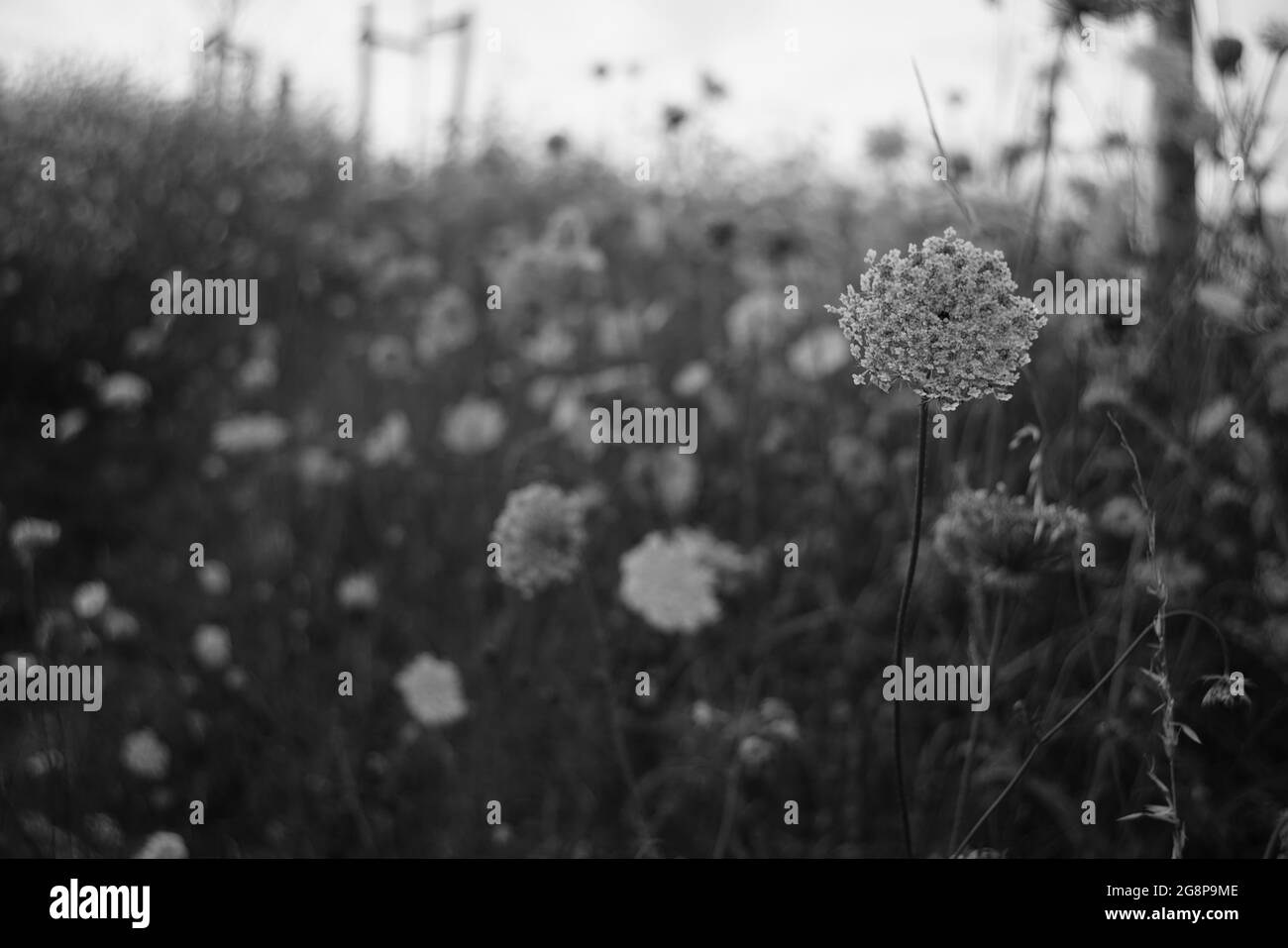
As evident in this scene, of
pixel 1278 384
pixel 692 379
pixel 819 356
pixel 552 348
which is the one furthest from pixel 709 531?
pixel 1278 384

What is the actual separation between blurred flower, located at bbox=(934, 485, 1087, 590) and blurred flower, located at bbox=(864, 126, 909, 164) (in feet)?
4.32

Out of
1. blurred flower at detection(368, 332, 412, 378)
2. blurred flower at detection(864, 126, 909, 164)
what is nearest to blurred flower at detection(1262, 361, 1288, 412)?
blurred flower at detection(864, 126, 909, 164)

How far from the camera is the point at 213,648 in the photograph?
158cm

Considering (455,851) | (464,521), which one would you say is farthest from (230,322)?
(455,851)

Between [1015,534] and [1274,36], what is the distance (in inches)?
35.0

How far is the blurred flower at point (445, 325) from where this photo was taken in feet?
7.47

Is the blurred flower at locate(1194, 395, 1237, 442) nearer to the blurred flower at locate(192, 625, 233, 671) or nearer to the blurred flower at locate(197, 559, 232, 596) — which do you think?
the blurred flower at locate(192, 625, 233, 671)

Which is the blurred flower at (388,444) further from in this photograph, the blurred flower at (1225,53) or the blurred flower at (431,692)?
the blurred flower at (1225,53)

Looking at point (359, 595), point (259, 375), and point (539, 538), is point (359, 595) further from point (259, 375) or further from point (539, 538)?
point (259, 375)

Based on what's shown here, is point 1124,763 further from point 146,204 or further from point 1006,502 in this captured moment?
point 146,204

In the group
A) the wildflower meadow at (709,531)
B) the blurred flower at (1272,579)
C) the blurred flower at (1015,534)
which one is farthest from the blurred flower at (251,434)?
the blurred flower at (1272,579)

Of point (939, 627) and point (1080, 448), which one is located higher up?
point (1080, 448)

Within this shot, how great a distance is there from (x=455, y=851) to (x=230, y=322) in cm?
206

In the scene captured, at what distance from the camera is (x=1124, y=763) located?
1.32m
